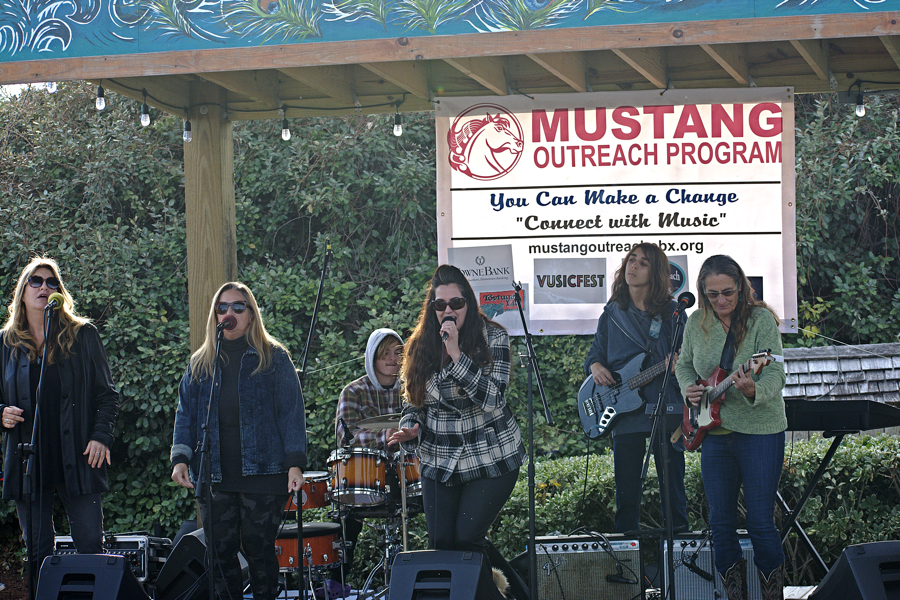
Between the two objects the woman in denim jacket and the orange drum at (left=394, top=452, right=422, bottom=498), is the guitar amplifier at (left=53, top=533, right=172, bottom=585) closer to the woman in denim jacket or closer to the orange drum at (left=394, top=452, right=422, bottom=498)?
the woman in denim jacket

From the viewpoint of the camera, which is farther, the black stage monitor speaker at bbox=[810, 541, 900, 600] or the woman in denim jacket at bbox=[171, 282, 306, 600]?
the woman in denim jacket at bbox=[171, 282, 306, 600]

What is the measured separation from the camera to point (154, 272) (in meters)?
8.34

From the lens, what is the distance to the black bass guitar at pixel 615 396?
4.80m

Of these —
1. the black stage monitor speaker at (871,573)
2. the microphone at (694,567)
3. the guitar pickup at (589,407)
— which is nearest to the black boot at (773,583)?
the microphone at (694,567)

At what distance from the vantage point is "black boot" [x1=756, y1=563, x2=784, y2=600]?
13.3 feet

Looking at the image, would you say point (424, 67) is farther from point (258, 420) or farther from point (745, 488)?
point (745, 488)

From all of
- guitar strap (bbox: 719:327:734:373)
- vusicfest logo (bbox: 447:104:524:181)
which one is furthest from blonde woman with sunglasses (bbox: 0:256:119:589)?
guitar strap (bbox: 719:327:734:373)

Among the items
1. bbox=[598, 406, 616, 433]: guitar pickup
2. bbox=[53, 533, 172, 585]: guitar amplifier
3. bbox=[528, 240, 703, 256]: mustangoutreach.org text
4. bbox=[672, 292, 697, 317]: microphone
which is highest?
bbox=[528, 240, 703, 256]: mustangoutreach.org text

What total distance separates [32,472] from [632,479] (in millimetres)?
3121

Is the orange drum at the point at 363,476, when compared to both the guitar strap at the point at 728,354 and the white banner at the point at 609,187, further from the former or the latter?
the guitar strap at the point at 728,354

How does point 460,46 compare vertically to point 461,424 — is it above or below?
above

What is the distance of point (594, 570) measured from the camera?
4.33 meters

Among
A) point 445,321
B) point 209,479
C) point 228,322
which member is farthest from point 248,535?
point 445,321

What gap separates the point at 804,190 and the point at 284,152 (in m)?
5.14
